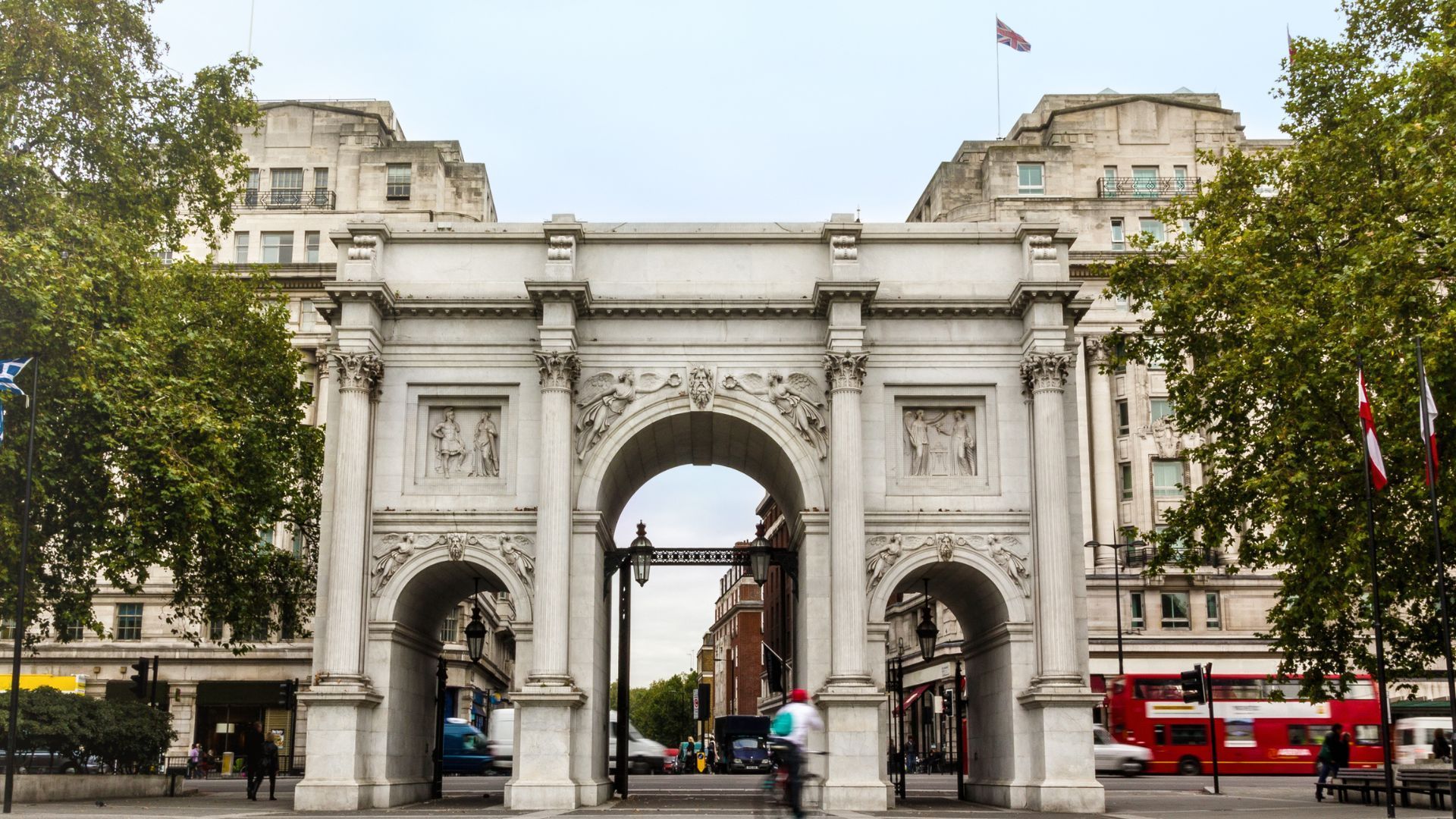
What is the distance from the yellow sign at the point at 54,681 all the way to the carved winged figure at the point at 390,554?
2849 cm

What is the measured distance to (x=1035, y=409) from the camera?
98.9 feet

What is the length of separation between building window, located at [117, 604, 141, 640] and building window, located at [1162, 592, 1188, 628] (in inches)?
1798

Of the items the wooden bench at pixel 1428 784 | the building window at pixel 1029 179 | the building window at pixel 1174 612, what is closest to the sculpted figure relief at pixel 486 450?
the wooden bench at pixel 1428 784

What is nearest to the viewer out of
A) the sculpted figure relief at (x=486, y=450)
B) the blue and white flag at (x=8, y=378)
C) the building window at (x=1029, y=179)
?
the blue and white flag at (x=8, y=378)

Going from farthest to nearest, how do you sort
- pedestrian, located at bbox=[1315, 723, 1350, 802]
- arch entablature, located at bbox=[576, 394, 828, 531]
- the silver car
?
the silver car → pedestrian, located at bbox=[1315, 723, 1350, 802] → arch entablature, located at bbox=[576, 394, 828, 531]

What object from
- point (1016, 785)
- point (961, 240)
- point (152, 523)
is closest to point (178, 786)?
point (152, 523)

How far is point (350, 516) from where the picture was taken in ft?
96.3

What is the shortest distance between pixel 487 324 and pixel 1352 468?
18665 millimetres

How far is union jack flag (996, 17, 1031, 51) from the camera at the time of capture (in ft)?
203

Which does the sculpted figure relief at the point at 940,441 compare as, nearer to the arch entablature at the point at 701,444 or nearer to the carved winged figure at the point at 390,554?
the arch entablature at the point at 701,444

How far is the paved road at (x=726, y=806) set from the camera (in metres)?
25.8

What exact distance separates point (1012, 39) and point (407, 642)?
42356mm

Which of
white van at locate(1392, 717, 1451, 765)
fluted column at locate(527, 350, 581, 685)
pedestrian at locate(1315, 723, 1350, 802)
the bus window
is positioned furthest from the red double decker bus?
fluted column at locate(527, 350, 581, 685)

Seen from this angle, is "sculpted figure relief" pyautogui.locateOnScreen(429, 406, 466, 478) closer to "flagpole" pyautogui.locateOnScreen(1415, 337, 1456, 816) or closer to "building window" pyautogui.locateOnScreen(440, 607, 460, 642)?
"flagpole" pyautogui.locateOnScreen(1415, 337, 1456, 816)
